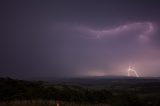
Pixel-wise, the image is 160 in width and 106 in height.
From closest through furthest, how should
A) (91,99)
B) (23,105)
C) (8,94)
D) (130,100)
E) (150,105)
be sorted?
(23,105) < (130,100) < (150,105) < (8,94) < (91,99)

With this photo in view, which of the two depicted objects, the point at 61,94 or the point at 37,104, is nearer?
the point at 37,104

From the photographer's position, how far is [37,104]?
33.2 m

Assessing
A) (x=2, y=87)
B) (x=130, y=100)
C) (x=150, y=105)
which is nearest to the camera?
(x=130, y=100)

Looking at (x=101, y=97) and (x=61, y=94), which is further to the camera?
(x=101, y=97)

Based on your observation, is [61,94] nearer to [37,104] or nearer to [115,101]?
[115,101]

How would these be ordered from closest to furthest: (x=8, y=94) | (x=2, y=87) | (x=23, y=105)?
(x=23, y=105)
(x=8, y=94)
(x=2, y=87)

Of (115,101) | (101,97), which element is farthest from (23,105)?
→ (101,97)

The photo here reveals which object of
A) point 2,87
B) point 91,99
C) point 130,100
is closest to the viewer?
point 130,100

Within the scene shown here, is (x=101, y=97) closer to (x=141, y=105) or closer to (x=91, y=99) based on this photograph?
(x=91, y=99)

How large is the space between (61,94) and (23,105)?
23.3 metres

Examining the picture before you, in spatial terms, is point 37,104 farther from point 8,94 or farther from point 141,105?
point 8,94

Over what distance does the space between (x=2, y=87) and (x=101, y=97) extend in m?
20.1

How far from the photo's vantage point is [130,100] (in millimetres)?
40094

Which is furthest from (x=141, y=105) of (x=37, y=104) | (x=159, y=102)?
(x=37, y=104)
